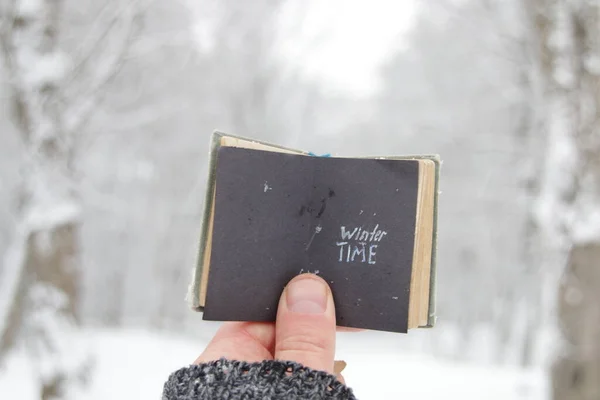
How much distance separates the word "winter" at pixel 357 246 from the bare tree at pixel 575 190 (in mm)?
3549

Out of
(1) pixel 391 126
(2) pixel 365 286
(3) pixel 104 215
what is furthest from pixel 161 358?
(3) pixel 104 215

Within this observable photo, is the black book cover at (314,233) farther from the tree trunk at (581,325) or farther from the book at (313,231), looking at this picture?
the tree trunk at (581,325)

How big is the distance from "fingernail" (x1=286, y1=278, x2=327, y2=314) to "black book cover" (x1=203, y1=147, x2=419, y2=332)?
0.14 ft

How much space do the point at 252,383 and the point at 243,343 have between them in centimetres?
22

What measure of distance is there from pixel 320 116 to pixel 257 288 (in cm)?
1298

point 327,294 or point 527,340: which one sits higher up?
point 327,294

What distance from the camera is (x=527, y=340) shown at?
548 inches

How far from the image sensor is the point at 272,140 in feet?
36.4

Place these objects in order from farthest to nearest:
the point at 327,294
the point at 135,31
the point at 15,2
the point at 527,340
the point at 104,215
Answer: the point at 104,215
the point at 527,340
the point at 135,31
the point at 15,2
the point at 327,294

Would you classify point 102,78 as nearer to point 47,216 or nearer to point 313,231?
point 47,216

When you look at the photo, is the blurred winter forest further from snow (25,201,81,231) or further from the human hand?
the human hand

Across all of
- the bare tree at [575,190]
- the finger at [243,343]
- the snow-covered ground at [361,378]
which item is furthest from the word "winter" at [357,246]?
the snow-covered ground at [361,378]

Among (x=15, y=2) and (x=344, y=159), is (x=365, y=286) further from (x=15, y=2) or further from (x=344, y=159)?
(x=15, y=2)

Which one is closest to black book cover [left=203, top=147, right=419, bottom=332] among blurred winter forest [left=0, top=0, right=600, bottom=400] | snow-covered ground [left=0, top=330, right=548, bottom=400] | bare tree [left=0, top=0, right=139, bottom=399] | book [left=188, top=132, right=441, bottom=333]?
book [left=188, top=132, right=441, bottom=333]
